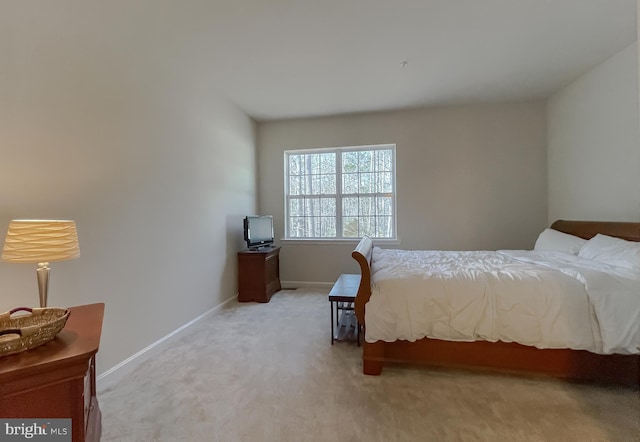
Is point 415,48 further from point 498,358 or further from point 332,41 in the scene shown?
point 498,358

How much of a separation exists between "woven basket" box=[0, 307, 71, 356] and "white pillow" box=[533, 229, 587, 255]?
12.7 feet

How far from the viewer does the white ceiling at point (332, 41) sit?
196 centimetres

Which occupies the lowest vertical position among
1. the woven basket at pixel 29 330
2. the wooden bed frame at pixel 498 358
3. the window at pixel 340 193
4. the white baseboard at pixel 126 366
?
the white baseboard at pixel 126 366

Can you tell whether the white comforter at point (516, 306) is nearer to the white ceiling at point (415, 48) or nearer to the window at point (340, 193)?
the white ceiling at point (415, 48)

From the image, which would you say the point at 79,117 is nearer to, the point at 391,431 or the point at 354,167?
the point at 391,431

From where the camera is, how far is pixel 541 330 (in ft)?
6.15

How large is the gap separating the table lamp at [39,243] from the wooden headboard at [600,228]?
4041 mm

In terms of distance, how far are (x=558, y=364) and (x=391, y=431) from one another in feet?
4.33

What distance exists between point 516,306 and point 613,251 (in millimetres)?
1183

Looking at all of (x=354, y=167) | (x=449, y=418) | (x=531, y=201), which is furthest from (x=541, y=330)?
(x=354, y=167)

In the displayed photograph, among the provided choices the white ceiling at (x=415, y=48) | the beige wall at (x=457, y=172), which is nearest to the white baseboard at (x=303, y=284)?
the beige wall at (x=457, y=172)

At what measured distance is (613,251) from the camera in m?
2.30

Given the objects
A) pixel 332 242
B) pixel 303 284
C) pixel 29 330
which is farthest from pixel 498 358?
pixel 303 284

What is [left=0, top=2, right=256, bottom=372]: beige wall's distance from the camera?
159 cm
